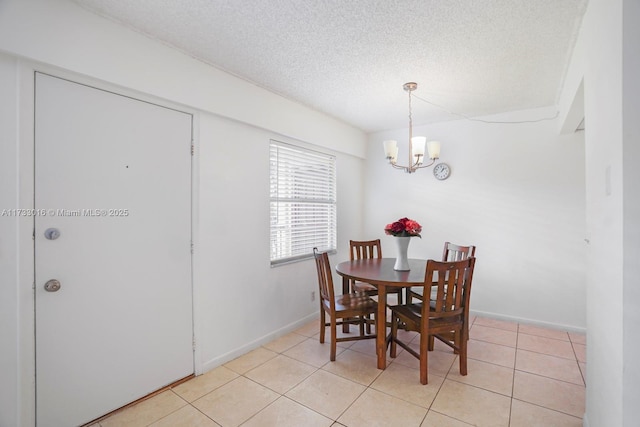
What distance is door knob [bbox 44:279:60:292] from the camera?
167 centimetres

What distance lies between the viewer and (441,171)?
154 inches

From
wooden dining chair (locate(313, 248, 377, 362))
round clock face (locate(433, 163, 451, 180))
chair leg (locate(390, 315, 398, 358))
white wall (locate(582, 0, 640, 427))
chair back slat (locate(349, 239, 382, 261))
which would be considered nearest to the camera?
white wall (locate(582, 0, 640, 427))

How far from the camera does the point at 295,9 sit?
1.76 m

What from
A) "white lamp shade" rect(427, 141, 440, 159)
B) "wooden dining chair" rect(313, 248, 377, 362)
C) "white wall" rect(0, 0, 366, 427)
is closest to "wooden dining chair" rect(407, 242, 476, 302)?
"wooden dining chair" rect(313, 248, 377, 362)

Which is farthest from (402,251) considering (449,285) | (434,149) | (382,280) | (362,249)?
(434,149)

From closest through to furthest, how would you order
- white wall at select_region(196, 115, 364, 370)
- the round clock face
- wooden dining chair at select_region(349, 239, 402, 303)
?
1. white wall at select_region(196, 115, 364, 370)
2. wooden dining chair at select_region(349, 239, 402, 303)
3. the round clock face

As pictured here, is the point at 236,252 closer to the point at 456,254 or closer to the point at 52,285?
the point at 52,285

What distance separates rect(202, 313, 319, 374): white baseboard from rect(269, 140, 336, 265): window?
74cm

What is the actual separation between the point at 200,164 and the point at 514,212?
11.5ft

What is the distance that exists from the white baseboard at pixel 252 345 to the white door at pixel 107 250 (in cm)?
19

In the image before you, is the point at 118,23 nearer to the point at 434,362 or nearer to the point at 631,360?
the point at 631,360

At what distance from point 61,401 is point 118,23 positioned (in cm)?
236

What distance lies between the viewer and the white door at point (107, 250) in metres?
1.68

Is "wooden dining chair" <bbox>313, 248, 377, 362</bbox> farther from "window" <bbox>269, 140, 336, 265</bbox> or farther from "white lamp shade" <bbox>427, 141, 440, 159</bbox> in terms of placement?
"white lamp shade" <bbox>427, 141, 440, 159</bbox>
